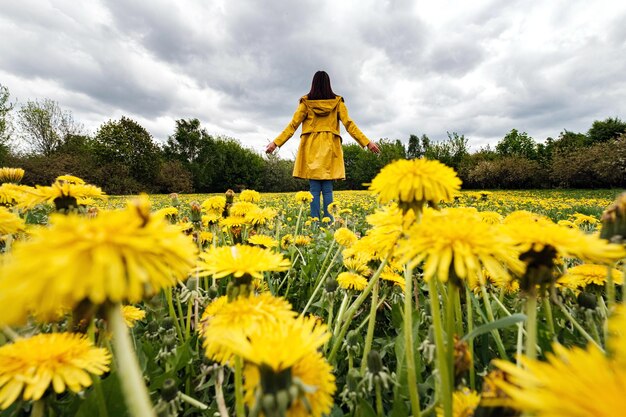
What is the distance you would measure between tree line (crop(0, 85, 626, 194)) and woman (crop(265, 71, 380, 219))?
18.5m

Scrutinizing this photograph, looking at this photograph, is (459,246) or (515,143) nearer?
(459,246)

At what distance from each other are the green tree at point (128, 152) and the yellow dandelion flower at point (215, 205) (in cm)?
2552

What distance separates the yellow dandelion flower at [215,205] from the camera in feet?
8.17

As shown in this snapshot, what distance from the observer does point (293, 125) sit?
17.4 ft

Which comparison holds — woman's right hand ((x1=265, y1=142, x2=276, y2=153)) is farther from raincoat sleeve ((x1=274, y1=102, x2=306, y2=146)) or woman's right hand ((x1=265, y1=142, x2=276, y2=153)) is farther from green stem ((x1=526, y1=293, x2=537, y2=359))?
green stem ((x1=526, y1=293, x2=537, y2=359))

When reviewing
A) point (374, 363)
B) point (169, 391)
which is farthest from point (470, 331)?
point (169, 391)

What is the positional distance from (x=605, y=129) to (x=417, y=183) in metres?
47.0

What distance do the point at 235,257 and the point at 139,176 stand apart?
30.5m

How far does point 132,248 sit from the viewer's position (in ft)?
1.47

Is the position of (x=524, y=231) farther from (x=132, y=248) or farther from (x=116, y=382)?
(x=116, y=382)

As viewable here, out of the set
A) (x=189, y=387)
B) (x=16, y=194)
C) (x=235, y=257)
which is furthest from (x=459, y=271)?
(x=16, y=194)

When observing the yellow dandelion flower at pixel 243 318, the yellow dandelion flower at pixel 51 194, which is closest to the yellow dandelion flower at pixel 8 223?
the yellow dandelion flower at pixel 51 194

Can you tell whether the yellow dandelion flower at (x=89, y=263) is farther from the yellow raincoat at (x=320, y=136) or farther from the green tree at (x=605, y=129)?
the green tree at (x=605, y=129)

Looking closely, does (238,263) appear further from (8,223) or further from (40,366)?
(8,223)
